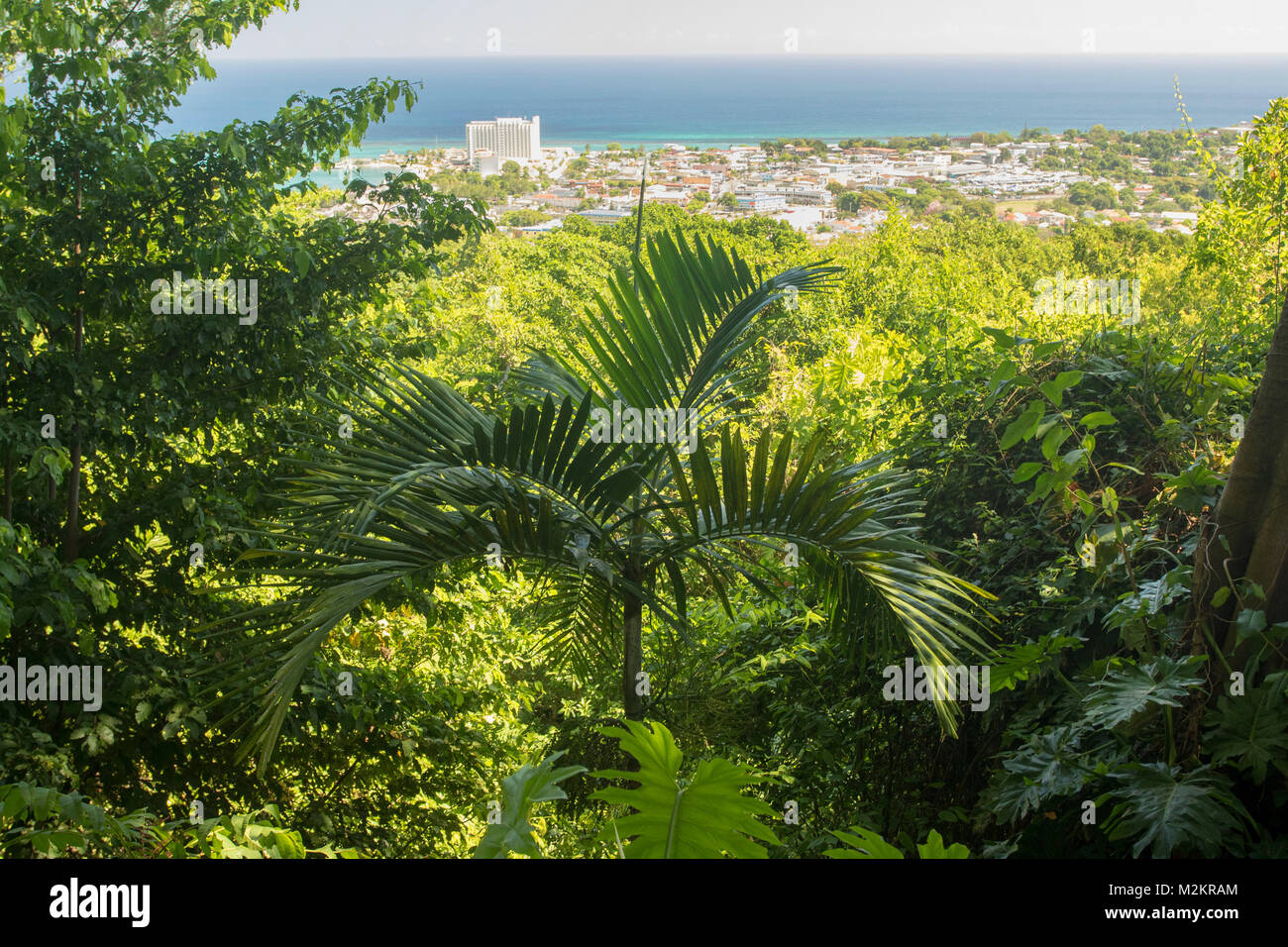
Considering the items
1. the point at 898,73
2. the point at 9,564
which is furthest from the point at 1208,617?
the point at 898,73

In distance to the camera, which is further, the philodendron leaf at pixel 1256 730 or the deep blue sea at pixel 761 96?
the deep blue sea at pixel 761 96

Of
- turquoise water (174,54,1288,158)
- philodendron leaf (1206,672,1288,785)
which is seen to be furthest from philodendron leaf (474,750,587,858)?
turquoise water (174,54,1288,158)

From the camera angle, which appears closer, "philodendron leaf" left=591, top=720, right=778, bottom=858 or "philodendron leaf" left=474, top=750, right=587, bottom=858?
"philodendron leaf" left=474, top=750, right=587, bottom=858

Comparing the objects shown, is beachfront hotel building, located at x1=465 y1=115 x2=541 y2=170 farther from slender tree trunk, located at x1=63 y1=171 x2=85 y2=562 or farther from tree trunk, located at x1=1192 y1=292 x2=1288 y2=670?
tree trunk, located at x1=1192 y1=292 x2=1288 y2=670

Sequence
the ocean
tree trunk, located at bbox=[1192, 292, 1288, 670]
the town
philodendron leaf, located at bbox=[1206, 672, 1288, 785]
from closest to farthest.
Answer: philodendron leaf, located at bbox=[1206, 672, 1288, 785] → tree trunk, located at bbox=[1192, 292, 1288, 670] → the town → the ocean

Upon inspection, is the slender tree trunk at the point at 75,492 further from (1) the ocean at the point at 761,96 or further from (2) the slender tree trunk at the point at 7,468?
(1) the ocean at the point at 761,96

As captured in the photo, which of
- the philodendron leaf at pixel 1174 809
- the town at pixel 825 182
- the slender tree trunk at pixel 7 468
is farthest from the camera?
the town at pixel 825 182

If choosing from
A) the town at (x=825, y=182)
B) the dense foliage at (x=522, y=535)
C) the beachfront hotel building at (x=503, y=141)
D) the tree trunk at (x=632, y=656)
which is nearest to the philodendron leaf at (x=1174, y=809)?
the dense foliage at (x=522, y=535)
